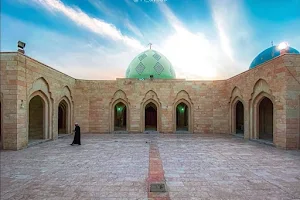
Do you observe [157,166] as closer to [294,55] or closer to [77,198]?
[77,198]

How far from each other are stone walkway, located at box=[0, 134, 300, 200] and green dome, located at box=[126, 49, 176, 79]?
1301 centimetres

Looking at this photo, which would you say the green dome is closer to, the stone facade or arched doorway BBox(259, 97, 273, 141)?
the stone facade

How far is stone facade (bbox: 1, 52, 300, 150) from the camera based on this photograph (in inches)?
334

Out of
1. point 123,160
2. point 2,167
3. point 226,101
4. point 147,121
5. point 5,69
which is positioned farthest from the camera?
point 147,121

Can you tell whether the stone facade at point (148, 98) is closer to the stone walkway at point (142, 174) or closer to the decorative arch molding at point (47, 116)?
the decorative arch molding at point (47, 116)

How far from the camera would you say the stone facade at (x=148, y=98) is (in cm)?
849

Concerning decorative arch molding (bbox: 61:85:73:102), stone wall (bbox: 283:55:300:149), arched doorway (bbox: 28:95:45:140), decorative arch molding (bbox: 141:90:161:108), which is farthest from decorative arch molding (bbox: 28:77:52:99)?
stone wall (bbox: 283:55:300:149)

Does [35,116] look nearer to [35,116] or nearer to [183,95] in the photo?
[35,116]

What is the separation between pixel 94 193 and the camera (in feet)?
13.7

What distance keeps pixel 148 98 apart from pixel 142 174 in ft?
32.0

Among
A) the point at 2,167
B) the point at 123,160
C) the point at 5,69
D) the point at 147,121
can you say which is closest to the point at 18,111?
the point at 5,69

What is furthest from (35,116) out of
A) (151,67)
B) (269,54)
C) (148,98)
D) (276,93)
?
(269,54)

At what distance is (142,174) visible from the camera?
17.6ft

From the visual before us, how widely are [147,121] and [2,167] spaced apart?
1699 cm
